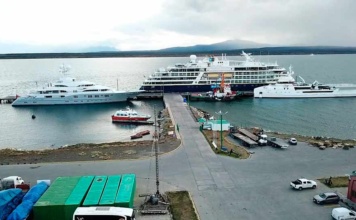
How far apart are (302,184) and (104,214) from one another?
11.2 m

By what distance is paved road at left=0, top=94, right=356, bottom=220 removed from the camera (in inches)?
672

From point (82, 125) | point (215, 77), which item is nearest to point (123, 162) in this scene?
point (82, 125)

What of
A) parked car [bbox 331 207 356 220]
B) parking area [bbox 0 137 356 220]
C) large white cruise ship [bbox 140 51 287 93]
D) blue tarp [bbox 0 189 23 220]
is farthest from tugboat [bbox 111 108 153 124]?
parked car [bbox 331 207 356 220]

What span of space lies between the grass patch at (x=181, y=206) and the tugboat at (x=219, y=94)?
48196 mm

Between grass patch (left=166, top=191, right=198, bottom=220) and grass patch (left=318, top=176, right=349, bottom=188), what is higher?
grass patch (left=318, top=176, right=349, bottom=188)

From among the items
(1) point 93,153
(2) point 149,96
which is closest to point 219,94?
(2) point 149,96

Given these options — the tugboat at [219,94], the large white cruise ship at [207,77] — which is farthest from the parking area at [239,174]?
the large white cruise ship at [207,77]

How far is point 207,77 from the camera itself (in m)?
73.8

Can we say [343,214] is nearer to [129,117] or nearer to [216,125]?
[216,125]

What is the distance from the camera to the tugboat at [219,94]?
6638 cm

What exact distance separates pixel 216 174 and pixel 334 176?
7246 mm

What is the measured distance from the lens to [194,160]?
961 inches

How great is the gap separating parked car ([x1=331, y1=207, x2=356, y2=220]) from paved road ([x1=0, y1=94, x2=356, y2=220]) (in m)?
0.64

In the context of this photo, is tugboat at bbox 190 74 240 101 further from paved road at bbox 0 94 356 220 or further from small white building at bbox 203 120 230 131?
paved road at bbox 0 94 356 220
